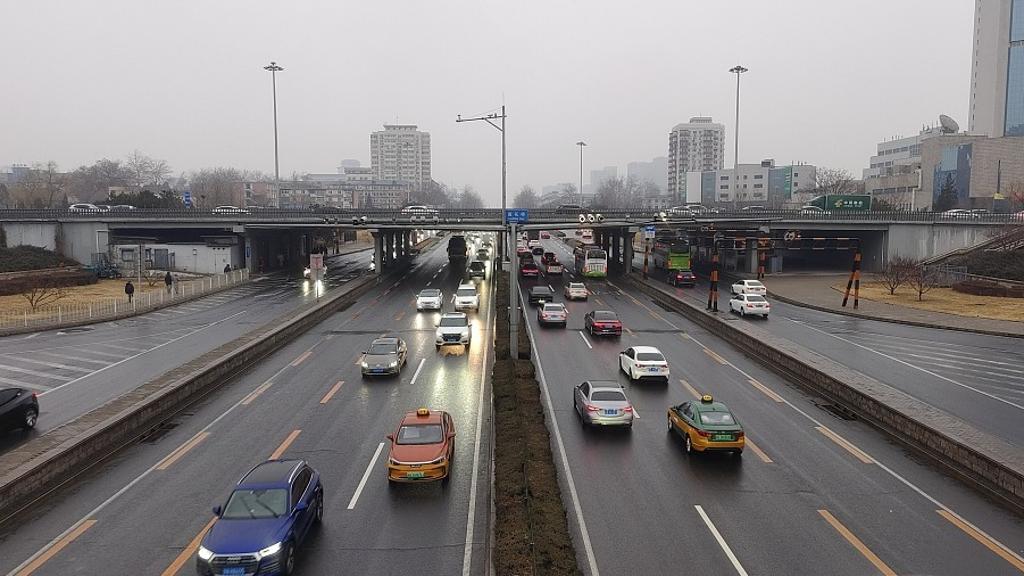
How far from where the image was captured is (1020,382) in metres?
27.1

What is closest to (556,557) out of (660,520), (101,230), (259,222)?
(660,520)

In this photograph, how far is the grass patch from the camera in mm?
12180

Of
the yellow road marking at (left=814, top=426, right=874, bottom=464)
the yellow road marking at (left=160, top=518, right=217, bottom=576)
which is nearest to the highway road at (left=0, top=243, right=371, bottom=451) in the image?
the yellow road marking at (left=160, top=518, right=217, bottom=576)

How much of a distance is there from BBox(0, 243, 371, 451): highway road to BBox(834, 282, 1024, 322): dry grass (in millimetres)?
46078

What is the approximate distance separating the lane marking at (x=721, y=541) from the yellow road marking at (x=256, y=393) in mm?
16754

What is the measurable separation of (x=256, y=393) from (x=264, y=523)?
14607 mm

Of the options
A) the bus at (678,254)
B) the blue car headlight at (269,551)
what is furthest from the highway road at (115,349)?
the bus at (678,254)

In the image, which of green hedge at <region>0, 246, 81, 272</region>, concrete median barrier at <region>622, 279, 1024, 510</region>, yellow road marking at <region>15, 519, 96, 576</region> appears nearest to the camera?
yellow road marking at <region>15, 519, 96, 576</region>

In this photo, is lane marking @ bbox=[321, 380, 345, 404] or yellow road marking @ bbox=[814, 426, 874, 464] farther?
lane marking @ bbox=[321, 380, 345, 404]

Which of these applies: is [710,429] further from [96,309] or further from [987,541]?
[96,309]

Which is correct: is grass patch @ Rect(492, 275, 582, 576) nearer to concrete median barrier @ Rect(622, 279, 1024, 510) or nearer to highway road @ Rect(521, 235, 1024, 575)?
highway road @ Rect(521, 235, 1024, 575)

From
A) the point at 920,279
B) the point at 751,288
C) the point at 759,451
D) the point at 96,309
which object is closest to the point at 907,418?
the point at 759,451

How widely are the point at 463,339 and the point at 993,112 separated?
6863 inches

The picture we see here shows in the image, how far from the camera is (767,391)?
26188mm
